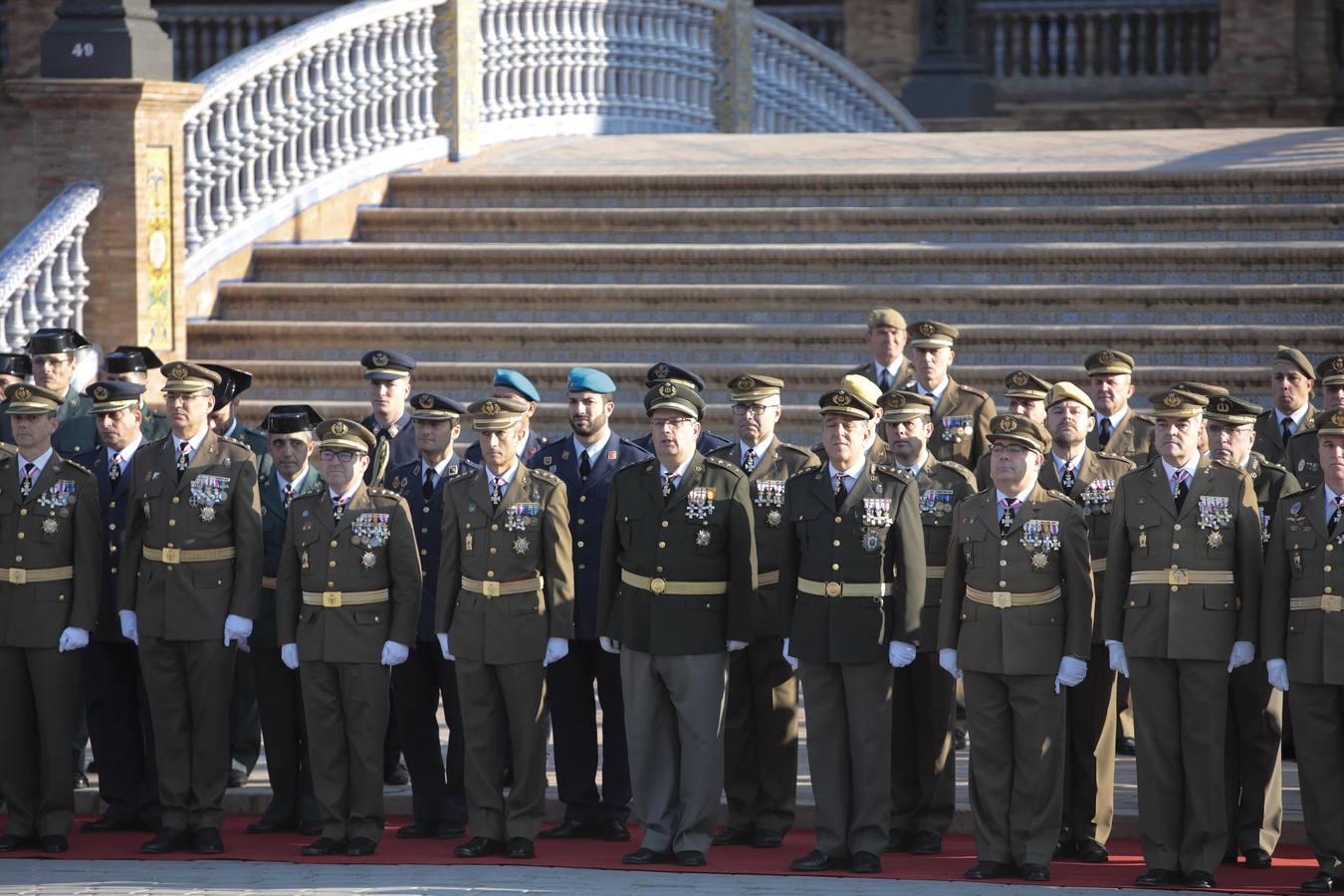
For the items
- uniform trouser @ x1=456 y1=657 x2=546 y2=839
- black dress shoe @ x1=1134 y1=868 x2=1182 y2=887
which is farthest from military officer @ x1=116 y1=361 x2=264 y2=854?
black dress shoe @ x1=1134 y1=868 x2=1182 y2=887

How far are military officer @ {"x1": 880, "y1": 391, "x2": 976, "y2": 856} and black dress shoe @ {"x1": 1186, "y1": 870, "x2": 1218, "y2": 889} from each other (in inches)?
39.5

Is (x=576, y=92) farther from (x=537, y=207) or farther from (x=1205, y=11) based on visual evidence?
(x=1205, y=11)

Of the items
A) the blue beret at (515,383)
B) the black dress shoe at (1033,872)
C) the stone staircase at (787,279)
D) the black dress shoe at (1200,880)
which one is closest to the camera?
the black dress shoe at (1200,880)

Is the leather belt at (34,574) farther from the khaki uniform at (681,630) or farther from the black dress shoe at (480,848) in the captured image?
the khaki uniform at (681,630)

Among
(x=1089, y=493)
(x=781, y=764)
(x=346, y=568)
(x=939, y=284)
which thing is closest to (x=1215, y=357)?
(x=939, y=284)

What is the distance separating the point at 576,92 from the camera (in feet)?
57.5

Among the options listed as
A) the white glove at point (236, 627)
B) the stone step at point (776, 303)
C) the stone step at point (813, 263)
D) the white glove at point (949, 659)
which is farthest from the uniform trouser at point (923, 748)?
the stone step at point (813, 263)

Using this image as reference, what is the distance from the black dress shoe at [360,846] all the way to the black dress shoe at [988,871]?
2.25 m

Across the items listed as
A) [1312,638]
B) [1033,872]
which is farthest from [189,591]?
[1312,638]

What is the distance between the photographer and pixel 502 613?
26.8ft

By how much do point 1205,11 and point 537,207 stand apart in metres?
11.6

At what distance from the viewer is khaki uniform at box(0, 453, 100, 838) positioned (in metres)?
8.36

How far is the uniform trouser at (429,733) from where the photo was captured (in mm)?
8500

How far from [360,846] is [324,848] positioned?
0.15m
